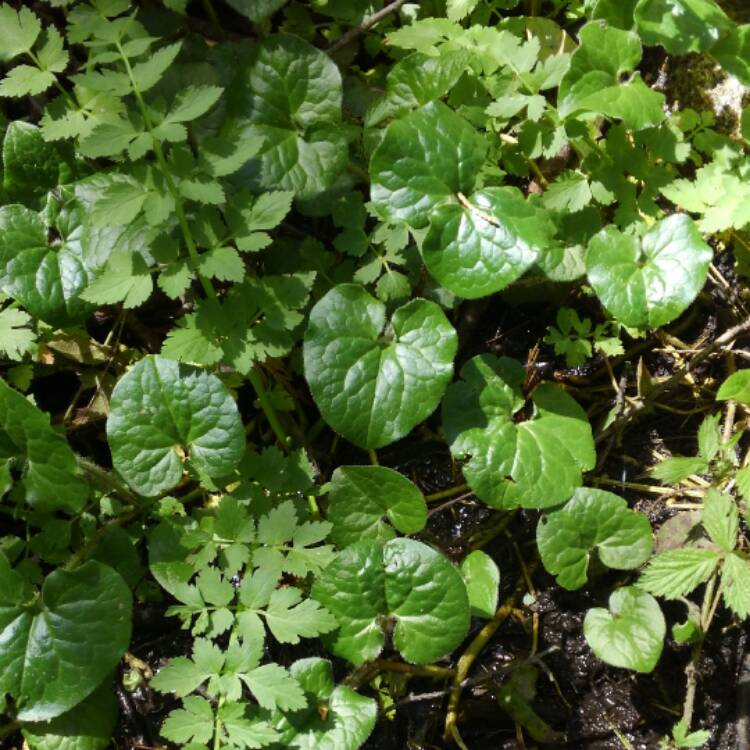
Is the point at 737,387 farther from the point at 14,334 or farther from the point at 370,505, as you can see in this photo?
the point at 14,334

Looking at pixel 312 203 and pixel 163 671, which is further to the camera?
pixel 312 203

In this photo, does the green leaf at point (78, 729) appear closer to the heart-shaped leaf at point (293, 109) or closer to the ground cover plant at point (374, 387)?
the ground cover plant at point (374, 387)

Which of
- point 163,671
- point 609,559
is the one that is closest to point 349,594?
point 163,671

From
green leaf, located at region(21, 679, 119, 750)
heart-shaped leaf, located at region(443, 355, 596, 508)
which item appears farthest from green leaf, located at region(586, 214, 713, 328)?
green leaf, located at region(21, 679, 119, 750)

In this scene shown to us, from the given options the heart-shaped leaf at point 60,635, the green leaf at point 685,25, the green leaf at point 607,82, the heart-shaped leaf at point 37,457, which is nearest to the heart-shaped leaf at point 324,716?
the heart-shaped leaf at point 60,635

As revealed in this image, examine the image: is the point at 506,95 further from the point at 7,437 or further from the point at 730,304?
the point at 7,437

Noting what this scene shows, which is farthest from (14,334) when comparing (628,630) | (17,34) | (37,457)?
(628,630)

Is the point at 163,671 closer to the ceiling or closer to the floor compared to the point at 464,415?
closer to the floor
